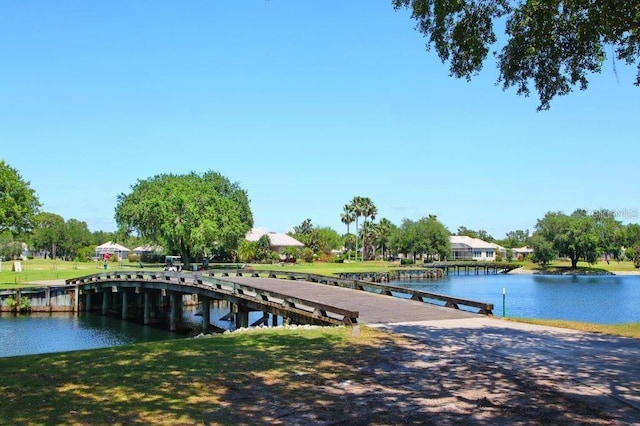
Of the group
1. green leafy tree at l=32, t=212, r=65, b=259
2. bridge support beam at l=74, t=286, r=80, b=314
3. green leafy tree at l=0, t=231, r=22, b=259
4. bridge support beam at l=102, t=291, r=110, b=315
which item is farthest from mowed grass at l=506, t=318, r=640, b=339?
green leafy tree at l=32, t=212, r=65, b=259

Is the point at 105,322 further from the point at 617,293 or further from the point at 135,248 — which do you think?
the point at 135,248

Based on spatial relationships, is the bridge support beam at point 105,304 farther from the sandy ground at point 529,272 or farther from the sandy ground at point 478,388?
the sandy ground at point 529,272

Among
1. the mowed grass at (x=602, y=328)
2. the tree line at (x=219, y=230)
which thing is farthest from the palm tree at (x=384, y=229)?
the mowed grass at (x=602, y=328)

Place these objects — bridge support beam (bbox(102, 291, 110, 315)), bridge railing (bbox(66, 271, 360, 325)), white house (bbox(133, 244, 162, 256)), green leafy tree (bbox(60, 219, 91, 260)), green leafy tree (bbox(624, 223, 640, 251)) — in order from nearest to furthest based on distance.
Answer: bridge railing (bbox(66, 271, 360, 325)) < bridge support beam (bbox(102, 291, 110, 315)) < white house (bbox(133, 244, 162, 256)) < green leafy tree (bbox(60, 219, 91, 260)) < green leafy tree (bbox(624, 223, 640, 251))

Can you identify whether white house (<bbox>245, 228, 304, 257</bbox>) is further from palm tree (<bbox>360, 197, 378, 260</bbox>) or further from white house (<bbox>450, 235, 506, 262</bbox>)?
white house (<bbox>450, 235, 506, 262</bbox>)

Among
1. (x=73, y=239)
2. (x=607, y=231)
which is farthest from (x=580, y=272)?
(x=73, y=239)

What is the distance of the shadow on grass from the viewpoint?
7285mm

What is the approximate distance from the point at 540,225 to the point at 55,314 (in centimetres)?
9914

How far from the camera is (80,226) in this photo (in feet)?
486

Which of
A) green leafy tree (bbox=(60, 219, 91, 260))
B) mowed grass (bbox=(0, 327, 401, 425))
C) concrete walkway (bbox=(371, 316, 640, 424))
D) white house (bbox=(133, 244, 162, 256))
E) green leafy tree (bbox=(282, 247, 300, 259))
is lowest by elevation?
concrete walkway (bbox=(371, 316, 640, 424))

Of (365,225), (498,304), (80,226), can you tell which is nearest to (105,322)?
(498,304)

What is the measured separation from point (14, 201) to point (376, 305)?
54.7 meters

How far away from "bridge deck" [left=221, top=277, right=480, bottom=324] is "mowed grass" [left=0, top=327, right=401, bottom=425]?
15.1 feet

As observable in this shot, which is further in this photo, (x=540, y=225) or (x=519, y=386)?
(x=540, y=225)
